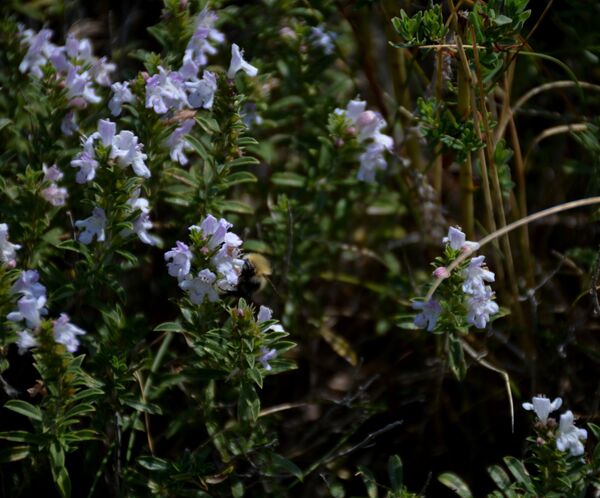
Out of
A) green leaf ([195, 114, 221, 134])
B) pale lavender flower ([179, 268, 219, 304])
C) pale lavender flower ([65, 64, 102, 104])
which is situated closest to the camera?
pale lavender flower ([179, 268, 219, 304])

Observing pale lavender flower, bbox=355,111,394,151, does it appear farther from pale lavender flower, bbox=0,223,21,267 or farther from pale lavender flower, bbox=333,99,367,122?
pale lavender flower, bbox=0,223,21,267

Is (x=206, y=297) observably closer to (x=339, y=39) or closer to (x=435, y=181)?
(x=435, y=181)

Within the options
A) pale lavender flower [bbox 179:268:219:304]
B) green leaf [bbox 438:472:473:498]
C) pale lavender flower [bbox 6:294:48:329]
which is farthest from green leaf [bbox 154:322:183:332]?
green leaf [bbox 438:472:473:498]

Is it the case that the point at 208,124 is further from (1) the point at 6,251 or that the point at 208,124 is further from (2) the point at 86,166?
(1) the point at 6,251

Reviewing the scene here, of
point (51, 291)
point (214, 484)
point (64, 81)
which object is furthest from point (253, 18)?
point (214, 484)

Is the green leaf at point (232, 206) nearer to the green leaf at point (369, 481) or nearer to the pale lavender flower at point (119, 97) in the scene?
the pale lavender flower at point (119, 97)

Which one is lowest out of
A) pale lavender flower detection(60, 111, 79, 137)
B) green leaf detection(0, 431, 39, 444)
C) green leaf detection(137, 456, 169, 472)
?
green leaf detection(137, 456, 169, 472)
